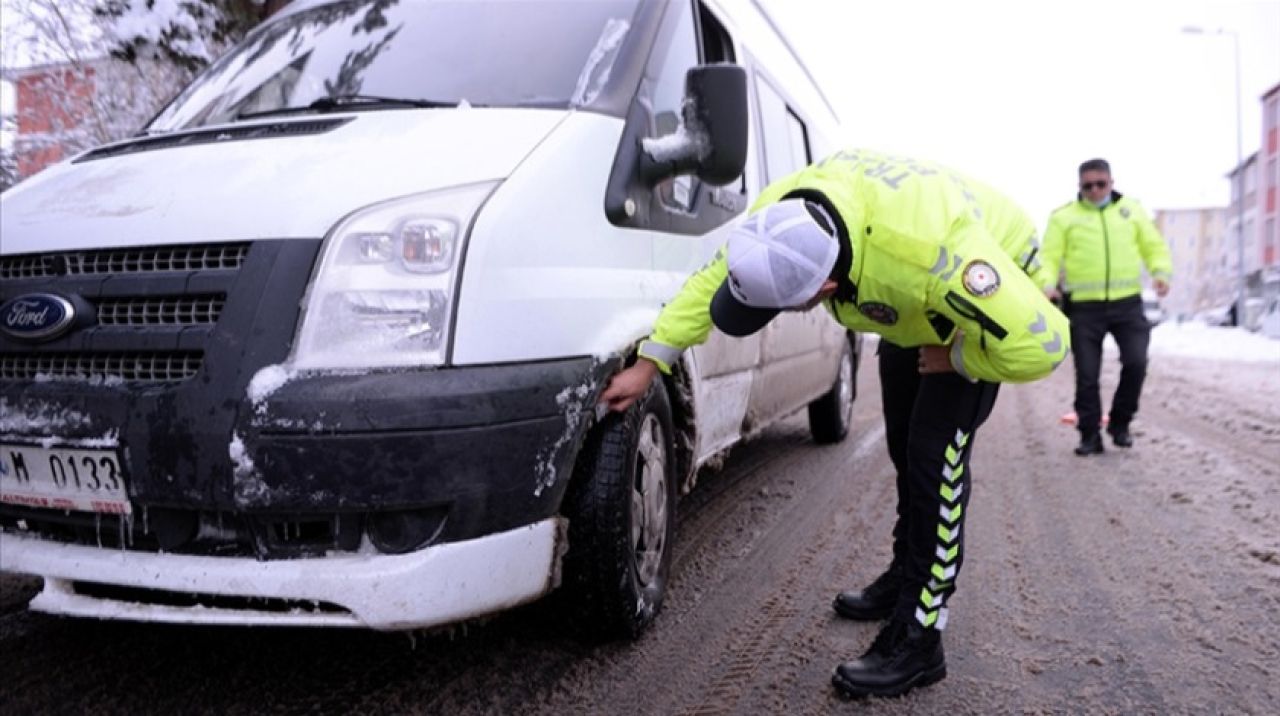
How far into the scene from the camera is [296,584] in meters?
1.88

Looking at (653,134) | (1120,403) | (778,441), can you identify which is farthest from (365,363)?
(1120,403)

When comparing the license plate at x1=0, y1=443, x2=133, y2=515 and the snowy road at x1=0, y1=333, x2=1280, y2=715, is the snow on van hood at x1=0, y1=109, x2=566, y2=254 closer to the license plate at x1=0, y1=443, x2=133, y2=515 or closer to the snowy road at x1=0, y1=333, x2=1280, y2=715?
the license plate at x1=0, y1=443, x2=133, y2=515

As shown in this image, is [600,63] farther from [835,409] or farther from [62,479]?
[835,409]

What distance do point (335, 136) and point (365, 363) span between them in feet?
2.56

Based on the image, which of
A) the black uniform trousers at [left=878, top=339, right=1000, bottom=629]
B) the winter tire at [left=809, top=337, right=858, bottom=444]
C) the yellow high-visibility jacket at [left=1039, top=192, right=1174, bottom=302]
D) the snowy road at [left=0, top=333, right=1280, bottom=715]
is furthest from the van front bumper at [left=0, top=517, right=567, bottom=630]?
the yellow high-visibility jacket at [left=1039, top=192, right=1174, bottom=302]

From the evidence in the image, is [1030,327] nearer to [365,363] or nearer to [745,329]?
[745,329]

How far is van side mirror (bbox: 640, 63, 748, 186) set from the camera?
2525mm

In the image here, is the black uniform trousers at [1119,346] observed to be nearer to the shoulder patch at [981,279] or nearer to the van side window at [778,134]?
the van side window at [778,134]

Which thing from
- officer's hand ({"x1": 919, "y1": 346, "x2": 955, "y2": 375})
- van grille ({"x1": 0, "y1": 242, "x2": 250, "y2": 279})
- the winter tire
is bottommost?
the winter tire

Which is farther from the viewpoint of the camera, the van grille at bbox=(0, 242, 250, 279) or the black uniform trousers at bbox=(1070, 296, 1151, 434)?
the black uniform trousers at bbox=(1070, 296, 1151, 434)

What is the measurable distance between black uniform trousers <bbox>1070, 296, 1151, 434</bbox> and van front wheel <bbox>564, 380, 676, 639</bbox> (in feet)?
13.7

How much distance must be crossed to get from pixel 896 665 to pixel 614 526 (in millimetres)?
819

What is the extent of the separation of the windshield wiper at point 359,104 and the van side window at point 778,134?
1.97 meters

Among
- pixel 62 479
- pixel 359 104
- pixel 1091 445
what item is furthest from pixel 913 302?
pixel 1091 445
